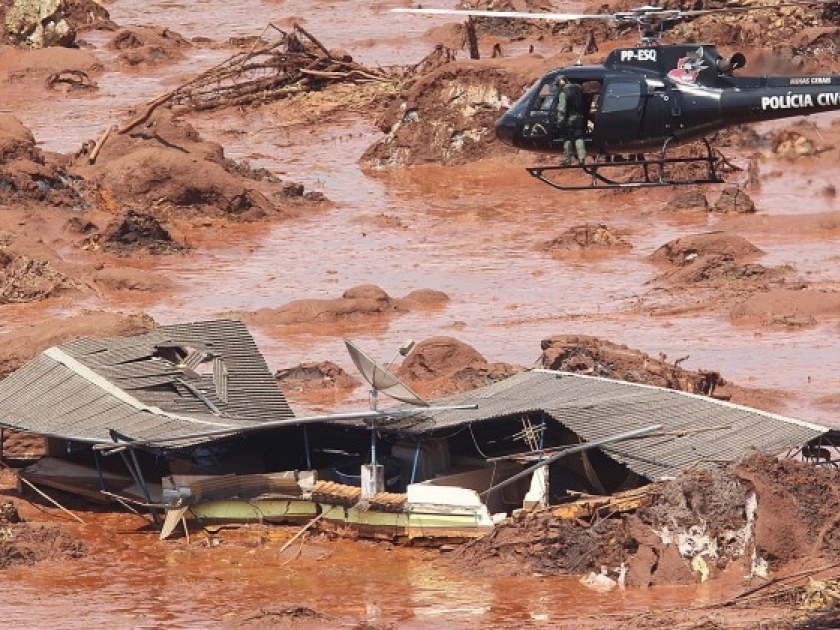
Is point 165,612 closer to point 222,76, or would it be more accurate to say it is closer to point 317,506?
point 317,506

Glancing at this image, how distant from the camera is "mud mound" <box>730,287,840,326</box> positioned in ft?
118

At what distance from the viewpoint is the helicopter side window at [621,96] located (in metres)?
26.6

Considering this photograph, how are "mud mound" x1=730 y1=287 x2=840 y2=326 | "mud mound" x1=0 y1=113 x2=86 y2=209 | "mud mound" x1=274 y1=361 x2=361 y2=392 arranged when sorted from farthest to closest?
1. "mud mound" x1=0 y1=113 x2=86 y2=209
2. "mud mound" x1=730 y1=287 x2=840 y2=326
3. "mud mound" x1=274 y1=361 x2=361 y2=392

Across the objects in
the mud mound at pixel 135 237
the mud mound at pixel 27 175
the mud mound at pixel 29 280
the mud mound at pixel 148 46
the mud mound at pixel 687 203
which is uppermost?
the mud mound at pixel 27 175

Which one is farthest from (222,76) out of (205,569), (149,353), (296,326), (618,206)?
(205,569)

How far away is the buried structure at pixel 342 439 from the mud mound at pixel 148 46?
111 ft

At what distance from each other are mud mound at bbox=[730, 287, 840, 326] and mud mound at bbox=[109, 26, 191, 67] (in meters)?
28.0

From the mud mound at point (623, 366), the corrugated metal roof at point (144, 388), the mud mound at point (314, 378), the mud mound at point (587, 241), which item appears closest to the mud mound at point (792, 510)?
the corrugated metal roof at point (144, 388)

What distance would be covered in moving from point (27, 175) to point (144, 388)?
17913 mm

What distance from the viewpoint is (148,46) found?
203 ft

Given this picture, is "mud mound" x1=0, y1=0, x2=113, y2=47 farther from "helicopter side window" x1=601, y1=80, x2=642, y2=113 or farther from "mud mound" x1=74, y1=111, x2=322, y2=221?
"helicopter side window" x1=601, y1=80, x2=642, y2=113

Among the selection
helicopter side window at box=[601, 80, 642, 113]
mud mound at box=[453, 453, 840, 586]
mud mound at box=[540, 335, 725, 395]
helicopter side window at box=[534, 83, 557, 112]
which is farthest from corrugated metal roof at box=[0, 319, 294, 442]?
helicopter side window at box=[601, 80, 642, 113]

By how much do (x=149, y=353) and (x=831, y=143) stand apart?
24.3 m

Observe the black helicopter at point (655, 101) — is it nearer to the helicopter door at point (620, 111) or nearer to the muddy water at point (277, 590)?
the helicopter door at point (620, 111)
